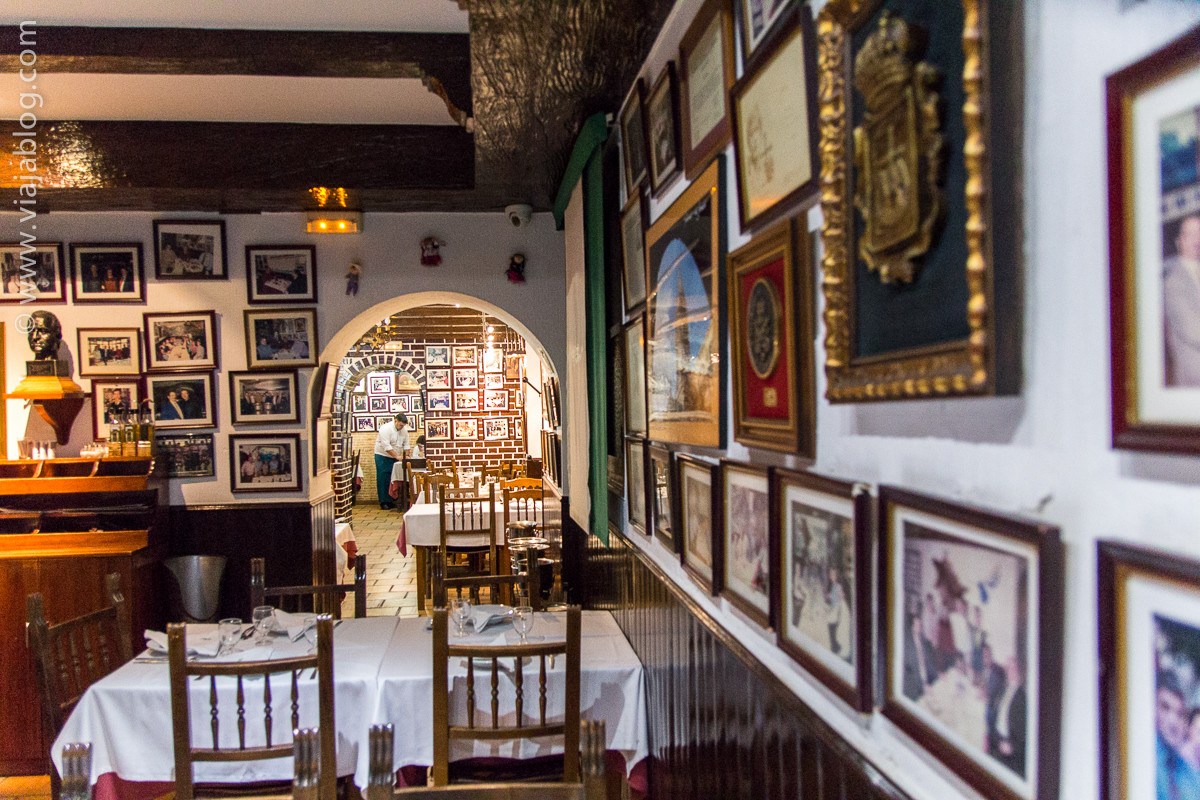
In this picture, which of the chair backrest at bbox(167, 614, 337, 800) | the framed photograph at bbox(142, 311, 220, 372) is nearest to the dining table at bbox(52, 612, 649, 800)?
the chair backrest at bbox(167, 614, 337, 800)

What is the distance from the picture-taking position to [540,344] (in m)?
5.22

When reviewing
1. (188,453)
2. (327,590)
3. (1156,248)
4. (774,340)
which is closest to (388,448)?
(188,453)

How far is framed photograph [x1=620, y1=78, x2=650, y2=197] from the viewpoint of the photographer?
254 centimetres

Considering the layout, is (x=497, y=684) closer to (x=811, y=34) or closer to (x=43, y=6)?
(x=811, y=34)

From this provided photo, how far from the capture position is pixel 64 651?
2.70 m

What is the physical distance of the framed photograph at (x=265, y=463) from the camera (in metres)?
4.83

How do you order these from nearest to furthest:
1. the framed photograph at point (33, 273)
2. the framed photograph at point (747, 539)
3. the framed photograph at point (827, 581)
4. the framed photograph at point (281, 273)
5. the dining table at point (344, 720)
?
the framed photograph at point (827, 581) → the framed photograph at point (747, 539) → the dining table at point (344, 720) → the framed photograph at point (33, 273) → the framed photograph at point (281, 273)

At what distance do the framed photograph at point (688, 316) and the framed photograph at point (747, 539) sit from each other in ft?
0.45

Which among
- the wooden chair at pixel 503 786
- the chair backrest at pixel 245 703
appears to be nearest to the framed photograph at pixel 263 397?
the chair backrest at pixel 245 703

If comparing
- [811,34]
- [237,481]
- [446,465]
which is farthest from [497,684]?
[446,465]

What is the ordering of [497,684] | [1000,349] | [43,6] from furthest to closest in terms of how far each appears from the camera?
[43,6] < [497,684] < [1000,349]

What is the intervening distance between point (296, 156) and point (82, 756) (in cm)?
343

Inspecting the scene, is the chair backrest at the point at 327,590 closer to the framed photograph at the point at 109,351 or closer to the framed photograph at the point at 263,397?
the framed photograph at the point at 263,397

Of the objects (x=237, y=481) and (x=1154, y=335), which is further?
(x=237, y=481)
